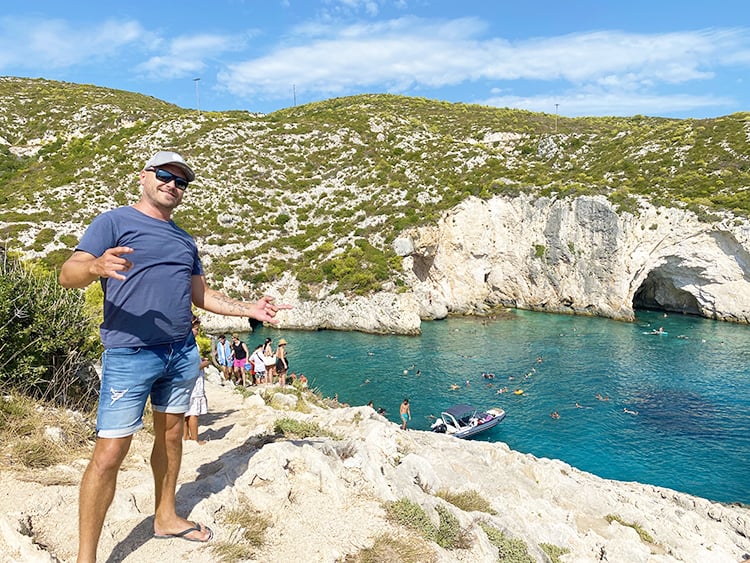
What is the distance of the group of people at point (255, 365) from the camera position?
16484 millimetres

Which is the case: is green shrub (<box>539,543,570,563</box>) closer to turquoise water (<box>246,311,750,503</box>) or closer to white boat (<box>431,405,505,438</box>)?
turquoise water (<box>246,311,750,503</box>)

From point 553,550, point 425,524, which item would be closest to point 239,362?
point 553,550

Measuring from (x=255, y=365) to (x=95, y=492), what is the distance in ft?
45.5

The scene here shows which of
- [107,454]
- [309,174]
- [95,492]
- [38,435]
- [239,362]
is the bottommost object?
[239,362]

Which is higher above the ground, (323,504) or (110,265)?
(110,265)

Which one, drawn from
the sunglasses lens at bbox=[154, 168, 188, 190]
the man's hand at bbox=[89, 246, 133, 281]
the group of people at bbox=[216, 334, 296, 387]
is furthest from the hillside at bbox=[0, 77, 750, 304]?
the man's hand at bbox=[89, 246, 133, 281]

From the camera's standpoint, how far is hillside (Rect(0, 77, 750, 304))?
44.2 metres

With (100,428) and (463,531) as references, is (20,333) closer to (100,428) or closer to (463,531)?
(100,428)

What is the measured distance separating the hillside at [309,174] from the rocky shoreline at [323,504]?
A: 1299 inches

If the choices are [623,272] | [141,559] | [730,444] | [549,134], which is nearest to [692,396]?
[730,444]

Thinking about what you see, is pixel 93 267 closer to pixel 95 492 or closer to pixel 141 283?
pixel 141 283

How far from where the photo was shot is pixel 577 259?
46.8m

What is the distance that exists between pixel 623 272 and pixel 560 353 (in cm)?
1668

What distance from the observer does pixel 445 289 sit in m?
50.0
